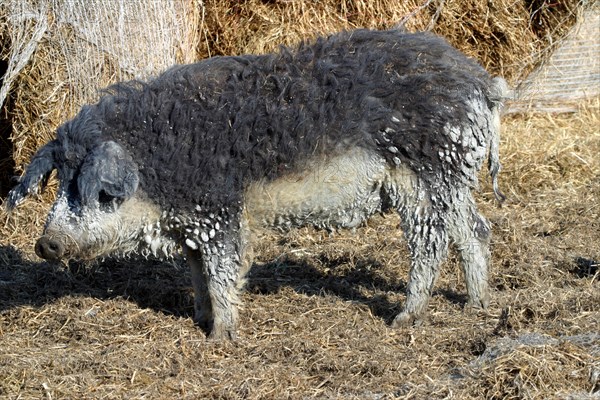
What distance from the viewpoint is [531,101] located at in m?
11.4

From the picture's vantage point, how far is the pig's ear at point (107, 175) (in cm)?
605

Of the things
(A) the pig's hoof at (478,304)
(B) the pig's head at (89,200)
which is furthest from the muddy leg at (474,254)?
(B) the pig's head at (89,200)

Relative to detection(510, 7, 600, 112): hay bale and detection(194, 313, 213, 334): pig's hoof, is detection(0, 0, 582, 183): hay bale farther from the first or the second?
detection(194, 313, 213, 334): pig's hoof

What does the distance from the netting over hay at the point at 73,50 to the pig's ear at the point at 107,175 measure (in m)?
2.24

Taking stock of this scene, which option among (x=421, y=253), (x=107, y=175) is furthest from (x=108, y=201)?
(x=421, y=253)

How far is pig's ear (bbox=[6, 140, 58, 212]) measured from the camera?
625 cm

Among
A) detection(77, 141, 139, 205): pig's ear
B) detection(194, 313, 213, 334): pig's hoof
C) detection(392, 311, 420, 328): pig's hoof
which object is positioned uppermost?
detection(77, 141, 139, 205): pig's ear

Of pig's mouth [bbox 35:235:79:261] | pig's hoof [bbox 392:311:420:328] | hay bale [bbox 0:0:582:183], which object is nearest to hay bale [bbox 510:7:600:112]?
hay bale [bbox 0:0:582:183]

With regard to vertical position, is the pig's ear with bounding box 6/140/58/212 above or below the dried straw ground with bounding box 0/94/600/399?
above

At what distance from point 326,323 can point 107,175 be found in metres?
1.78

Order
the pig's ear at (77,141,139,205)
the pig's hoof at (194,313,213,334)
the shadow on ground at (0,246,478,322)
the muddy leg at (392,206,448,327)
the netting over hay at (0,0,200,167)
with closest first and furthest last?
the pig's ear at (77,141,139,205)
the muddy leg at (392,206,448,327)
the pig's hoof at (194,313,213,334)
the shadow on ground at (0,246,478,322)
the netting over hay at (0,0,200,167)

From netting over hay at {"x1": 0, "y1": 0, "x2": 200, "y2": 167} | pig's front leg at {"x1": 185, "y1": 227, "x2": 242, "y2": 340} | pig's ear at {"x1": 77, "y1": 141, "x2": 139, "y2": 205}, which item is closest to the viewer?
pig's ear at {"x1": 77, "y1": 141, "x2": 139, "y2": 205}

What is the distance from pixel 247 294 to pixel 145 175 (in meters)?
1.48

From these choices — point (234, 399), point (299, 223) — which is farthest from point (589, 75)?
point (234, 399)
